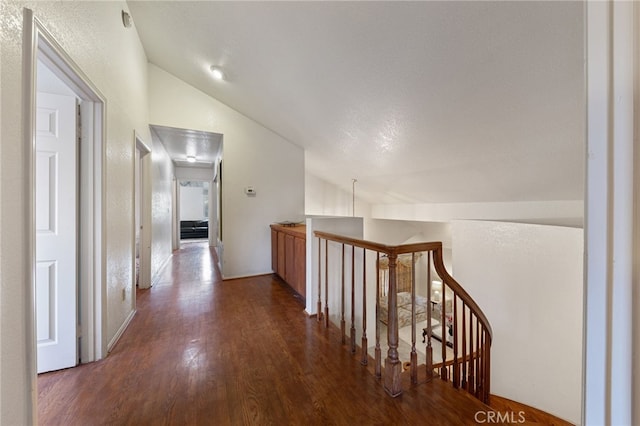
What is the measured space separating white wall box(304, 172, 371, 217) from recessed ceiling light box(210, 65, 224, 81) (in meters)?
3.66

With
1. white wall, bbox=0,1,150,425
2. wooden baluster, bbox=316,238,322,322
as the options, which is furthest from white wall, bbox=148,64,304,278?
wooden baluster, bbox=316,238,322,322

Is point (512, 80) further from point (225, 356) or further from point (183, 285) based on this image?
point (183, 285)

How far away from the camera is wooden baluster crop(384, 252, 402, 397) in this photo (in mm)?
1433

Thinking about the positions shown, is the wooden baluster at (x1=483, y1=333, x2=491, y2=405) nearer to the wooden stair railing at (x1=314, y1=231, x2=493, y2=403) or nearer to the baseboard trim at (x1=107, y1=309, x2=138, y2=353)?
the wooden stair railing at (x1=314, y1=231, x2=493, y2=403)

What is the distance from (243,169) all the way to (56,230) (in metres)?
2.52

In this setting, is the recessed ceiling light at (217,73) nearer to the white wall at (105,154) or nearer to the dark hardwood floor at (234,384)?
the white wall at (105,154)

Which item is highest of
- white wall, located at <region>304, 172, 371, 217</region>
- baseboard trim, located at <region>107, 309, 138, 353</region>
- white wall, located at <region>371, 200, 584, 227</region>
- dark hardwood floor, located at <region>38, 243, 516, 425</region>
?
white wall, located at <region>304, 172, 371, 217</region>

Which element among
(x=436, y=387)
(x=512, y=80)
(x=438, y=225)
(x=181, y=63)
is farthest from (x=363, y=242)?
(x=438, y=225)

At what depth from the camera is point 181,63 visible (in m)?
3.09

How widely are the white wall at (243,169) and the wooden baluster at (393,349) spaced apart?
9.40ft

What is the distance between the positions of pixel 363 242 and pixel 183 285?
298 centimetres

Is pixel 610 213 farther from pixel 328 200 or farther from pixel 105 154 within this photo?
pixel 328 200

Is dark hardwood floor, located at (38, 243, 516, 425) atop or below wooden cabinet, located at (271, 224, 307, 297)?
below

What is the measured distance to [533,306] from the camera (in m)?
3.23
